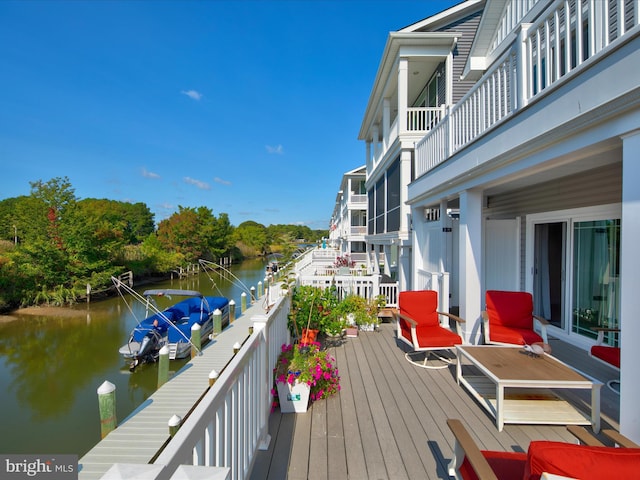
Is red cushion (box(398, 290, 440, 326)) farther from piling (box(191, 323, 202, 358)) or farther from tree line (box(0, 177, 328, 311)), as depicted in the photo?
tree line (box(0, 177, 328, 311))

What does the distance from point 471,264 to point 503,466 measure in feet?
9.30

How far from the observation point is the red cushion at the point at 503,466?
5.31 feet

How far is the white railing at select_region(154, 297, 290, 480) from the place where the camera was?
1.06 m

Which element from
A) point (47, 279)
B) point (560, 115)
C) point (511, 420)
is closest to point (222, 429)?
point (511, 420)

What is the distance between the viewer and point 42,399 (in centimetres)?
764

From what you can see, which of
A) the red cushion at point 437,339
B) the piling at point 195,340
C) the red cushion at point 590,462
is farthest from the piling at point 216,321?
the red cushion at point 590,462

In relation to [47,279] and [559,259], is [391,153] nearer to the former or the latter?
[559,259]

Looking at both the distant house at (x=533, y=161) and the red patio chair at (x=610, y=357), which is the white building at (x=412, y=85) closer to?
the distant house at (x=533, y=161)

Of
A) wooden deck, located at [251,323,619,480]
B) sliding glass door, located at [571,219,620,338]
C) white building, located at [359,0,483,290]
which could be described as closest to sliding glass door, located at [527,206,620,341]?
sliding glass door, located at [571,219,620,338]

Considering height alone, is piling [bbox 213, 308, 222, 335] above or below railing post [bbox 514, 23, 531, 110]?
below

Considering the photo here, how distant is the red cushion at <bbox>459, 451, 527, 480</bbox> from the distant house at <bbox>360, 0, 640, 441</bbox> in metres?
0.82

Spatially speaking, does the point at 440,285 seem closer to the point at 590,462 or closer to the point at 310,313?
the point at 310,313

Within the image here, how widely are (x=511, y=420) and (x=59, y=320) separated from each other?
60.3 ft

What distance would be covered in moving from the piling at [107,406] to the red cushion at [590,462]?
220 inches
